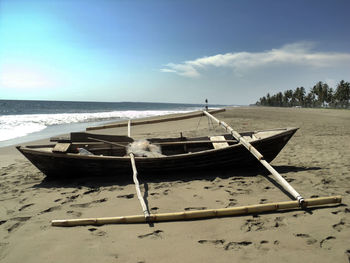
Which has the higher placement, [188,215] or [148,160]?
[148,160]

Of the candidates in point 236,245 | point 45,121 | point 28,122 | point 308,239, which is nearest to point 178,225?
point 236,245

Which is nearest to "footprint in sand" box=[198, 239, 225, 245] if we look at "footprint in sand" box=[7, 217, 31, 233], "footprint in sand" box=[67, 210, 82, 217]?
"footprint in sand" box=[67, 210, 82, 217]

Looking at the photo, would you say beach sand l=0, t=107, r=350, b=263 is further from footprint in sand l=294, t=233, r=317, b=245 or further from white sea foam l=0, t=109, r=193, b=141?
white sea foam l=0, t=109, r=193, b=141

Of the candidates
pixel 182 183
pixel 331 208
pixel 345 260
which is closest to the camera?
pixel 345 260

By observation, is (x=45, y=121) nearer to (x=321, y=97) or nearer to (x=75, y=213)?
(x=75, y=213)

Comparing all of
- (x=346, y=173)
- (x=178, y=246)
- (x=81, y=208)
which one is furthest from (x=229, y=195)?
(x=346, y=173)

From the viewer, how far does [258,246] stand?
247 cm

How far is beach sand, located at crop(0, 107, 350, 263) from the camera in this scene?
2.41 meters

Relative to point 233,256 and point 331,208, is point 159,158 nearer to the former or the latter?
point 233,256

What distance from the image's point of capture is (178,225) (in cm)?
300

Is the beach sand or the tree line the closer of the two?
the beach sand

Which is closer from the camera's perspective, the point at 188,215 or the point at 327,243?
the point at 327,243

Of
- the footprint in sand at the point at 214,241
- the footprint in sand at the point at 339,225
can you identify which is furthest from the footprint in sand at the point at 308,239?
the footprint in sand at the point at 214,241

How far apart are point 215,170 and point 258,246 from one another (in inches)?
112
